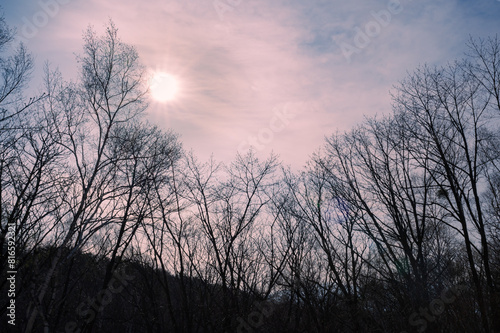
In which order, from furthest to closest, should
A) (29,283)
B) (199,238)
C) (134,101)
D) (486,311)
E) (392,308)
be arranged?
(199,238), (134,101), (392,308), (29,283), (486,311)

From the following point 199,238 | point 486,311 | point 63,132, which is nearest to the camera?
point 486,311

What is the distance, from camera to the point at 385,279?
29.9ft

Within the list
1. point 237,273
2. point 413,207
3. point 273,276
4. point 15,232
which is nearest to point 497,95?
point 413,207

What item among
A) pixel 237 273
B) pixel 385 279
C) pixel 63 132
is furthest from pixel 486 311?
pixel 63 132

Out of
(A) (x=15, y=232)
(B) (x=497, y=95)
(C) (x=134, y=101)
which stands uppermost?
(C) (x=134, y=101)

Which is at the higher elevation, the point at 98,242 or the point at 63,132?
the point at 63,132

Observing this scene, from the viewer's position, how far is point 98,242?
38.1ft

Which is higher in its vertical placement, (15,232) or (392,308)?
(15,232)

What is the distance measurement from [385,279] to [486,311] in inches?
99.6

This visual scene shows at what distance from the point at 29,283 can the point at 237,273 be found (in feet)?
22.8

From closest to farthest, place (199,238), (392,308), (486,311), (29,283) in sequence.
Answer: (486,311) < (29,283) < (392,308) < (199,238)

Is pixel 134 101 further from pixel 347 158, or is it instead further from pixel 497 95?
pixel 497 95

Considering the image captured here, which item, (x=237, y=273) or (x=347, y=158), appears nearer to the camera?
(x=347, y=158)

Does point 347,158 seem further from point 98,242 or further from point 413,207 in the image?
point 98,242
